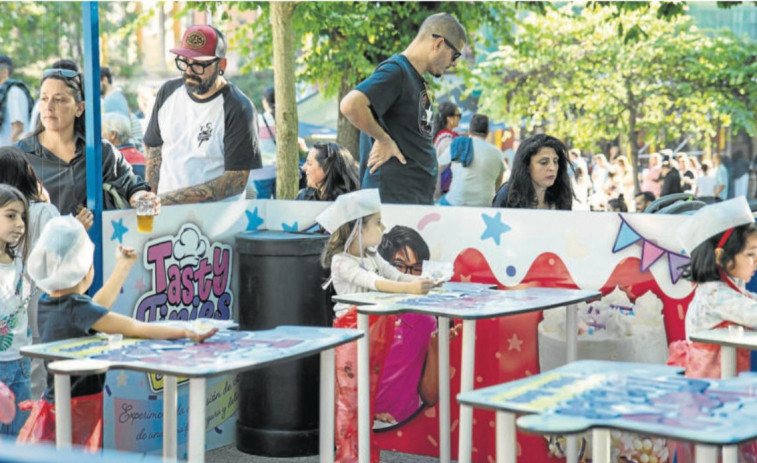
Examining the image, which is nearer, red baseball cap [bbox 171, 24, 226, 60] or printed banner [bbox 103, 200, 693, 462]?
printed banner [bbox 103, 200, 693, 462]

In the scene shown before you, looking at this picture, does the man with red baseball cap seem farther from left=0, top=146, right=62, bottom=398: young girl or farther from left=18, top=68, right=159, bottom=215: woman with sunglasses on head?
left=0, top=146, right=62, bottom=398: young girl

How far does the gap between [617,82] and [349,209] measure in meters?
21.8

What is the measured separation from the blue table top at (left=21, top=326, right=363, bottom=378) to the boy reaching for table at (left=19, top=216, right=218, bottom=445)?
0.15ft

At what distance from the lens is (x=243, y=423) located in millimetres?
6730

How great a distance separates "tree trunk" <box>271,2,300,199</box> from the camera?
334 inches

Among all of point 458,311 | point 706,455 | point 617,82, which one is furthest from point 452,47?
point 617,82

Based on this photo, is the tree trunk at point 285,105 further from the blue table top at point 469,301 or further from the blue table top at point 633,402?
the blue table top at point 633,402

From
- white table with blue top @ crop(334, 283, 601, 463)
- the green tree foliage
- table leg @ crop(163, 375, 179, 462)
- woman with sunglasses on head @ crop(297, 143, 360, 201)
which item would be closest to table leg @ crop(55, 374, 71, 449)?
table leg @ crop(163, 375, 179, 462)

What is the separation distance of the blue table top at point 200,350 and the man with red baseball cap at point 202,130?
2.12 meters

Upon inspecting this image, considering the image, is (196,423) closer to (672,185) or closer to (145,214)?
(145,214)

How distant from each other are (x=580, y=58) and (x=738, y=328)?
22561 millimetres

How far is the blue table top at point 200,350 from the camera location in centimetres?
399

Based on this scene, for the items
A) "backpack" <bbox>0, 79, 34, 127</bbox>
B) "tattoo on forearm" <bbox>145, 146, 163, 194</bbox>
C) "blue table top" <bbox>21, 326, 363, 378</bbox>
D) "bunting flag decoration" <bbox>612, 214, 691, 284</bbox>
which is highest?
"backpack" <bbox>0, 79, 34, 127</bbox>

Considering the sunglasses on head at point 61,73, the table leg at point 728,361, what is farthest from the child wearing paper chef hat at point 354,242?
the table leg at point 728,361
